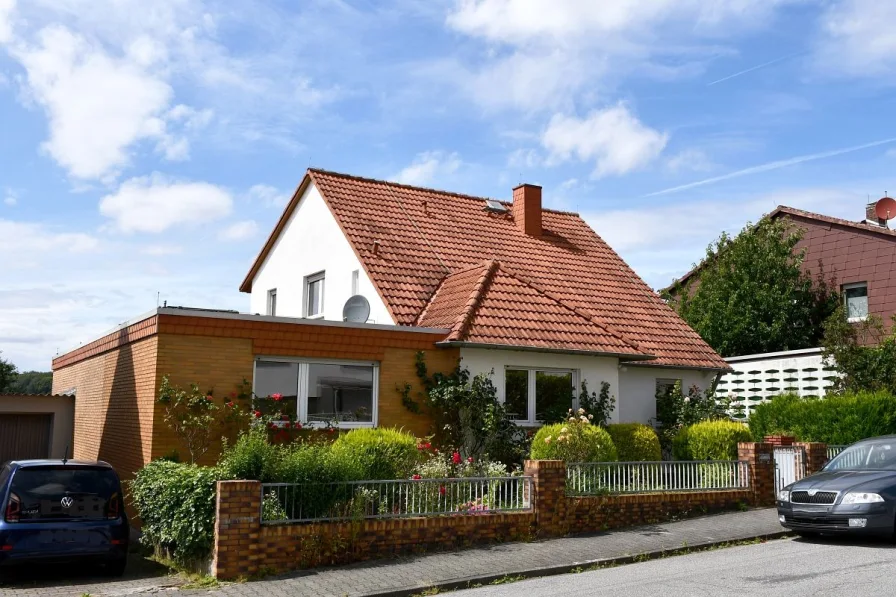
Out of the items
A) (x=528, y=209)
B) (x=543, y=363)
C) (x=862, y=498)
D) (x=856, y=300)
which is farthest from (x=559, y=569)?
(x=856, y=300)

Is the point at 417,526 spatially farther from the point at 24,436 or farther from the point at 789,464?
the point at 24,436

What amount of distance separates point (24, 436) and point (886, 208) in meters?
28.5

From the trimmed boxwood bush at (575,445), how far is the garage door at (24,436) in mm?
12690

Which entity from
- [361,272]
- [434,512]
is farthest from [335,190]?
[434,512]

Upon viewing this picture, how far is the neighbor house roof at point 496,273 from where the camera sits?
18.3 m

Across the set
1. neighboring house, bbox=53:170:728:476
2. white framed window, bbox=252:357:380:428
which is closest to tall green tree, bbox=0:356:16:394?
neighboring house, bbox=53:170:728:476

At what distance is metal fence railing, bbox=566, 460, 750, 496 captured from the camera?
45.3ft

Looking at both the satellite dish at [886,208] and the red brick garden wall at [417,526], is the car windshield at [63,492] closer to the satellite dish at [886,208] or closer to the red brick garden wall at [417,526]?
the red brick garden wall at [417,526]

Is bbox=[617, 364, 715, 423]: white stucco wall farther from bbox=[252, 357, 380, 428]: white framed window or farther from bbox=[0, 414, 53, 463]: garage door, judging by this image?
bbox=[0, 414, 53, 463]: garage door

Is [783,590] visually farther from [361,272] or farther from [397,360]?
[361,272]

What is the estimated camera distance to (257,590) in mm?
10164

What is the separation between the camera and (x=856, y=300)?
29.1 metres

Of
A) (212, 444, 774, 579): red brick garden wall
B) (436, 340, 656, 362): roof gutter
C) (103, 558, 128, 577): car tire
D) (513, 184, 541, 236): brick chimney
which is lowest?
(103, 558, 128, 577): car tire

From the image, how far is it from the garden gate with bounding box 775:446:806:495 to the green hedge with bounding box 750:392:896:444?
10.4ft
